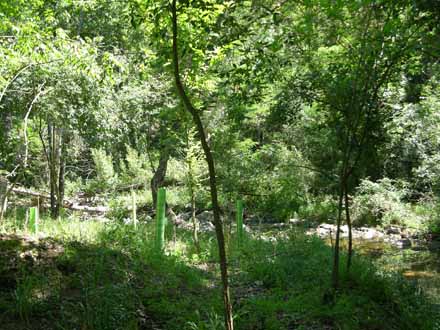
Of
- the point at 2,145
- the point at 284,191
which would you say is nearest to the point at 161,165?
the point at 284,191

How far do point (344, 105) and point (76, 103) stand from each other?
564cm

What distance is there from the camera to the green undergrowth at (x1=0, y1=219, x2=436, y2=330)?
13.0 feet

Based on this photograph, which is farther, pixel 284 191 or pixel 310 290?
pixel 284 191

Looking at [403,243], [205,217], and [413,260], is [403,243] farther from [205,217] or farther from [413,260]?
[205,217]

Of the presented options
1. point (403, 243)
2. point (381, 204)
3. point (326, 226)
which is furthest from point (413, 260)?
point (326, 226)

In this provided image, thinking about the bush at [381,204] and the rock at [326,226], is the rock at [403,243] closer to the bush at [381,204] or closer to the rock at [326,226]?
the bush at [381,204]

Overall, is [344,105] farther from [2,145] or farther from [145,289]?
[2,145]

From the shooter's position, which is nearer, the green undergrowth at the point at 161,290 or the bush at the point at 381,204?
the green undergrowth at the point at 161,290

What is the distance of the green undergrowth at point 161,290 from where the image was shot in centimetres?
395

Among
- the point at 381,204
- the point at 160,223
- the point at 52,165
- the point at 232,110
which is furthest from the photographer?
the point at 381,204

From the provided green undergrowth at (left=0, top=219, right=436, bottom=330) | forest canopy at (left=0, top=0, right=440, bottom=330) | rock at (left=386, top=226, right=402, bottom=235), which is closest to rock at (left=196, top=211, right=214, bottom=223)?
forest canopy at (left=0, top=0, right=440, bottom=330)

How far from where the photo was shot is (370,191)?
614 inches

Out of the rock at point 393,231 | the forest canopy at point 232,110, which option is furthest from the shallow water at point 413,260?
the rock at point 393,231

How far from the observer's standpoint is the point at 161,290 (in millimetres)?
5055
